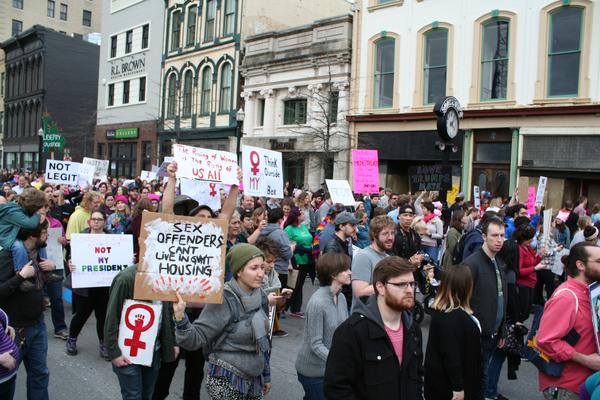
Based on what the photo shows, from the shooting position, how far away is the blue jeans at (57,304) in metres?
7.01

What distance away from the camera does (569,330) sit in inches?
148

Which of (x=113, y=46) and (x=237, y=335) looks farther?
(x=113, y=46)

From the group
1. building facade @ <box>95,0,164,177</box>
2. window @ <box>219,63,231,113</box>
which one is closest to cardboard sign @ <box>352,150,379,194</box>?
window @ <box>219,63,231,113</box>

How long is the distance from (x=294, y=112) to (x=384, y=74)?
5.13 meters

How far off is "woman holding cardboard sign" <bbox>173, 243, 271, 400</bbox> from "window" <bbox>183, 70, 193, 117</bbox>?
29.5 metres

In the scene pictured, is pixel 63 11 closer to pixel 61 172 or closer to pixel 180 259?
pixel 61 172

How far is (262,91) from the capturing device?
2691 centimetres

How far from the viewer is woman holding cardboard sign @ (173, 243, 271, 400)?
145 inches

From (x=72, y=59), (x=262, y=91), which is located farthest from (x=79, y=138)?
(x=262, y=91)

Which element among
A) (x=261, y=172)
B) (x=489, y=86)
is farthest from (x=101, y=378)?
(x=489, y=86)

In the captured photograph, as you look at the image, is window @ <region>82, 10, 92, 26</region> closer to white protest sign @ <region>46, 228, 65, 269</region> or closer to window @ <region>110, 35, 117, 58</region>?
window @ <region>110, 35, 117, 58</region>

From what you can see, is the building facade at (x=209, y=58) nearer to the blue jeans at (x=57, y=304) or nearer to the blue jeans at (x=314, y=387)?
the blue jeans at (x=57, y=304)

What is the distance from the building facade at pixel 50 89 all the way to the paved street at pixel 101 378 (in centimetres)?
3827

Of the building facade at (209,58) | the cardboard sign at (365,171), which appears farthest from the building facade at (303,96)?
the cardboard sign at (365,171)
